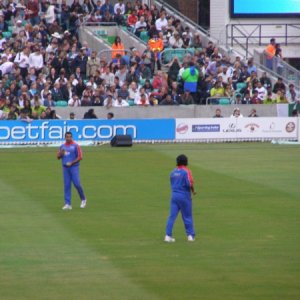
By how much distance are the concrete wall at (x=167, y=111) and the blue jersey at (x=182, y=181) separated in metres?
23.7

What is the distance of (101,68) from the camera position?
45.4 meters

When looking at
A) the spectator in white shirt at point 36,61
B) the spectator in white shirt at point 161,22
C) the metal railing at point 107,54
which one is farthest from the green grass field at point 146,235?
the spectator in white shirt at point 161,22

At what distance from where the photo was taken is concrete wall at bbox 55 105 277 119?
1677 inches

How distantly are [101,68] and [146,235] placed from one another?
2550 centimetres

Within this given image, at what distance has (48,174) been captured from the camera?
31.3 meters

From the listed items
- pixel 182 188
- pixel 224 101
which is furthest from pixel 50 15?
pixel 182 188

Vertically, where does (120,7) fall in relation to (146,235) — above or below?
above

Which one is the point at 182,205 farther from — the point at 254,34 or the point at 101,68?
the point at 254,34

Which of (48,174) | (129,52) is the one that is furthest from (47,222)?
(129,52)

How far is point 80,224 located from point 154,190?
6005 mm

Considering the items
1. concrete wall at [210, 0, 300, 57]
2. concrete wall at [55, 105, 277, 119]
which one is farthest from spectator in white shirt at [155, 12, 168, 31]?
concrete wall at [55, 105, 277, 119]

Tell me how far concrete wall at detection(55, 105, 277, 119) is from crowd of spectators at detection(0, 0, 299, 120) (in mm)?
338

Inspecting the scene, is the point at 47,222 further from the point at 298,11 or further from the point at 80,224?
the point at 298,11

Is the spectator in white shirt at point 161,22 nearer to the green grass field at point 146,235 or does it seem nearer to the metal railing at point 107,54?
the metal railing at point 107,54
